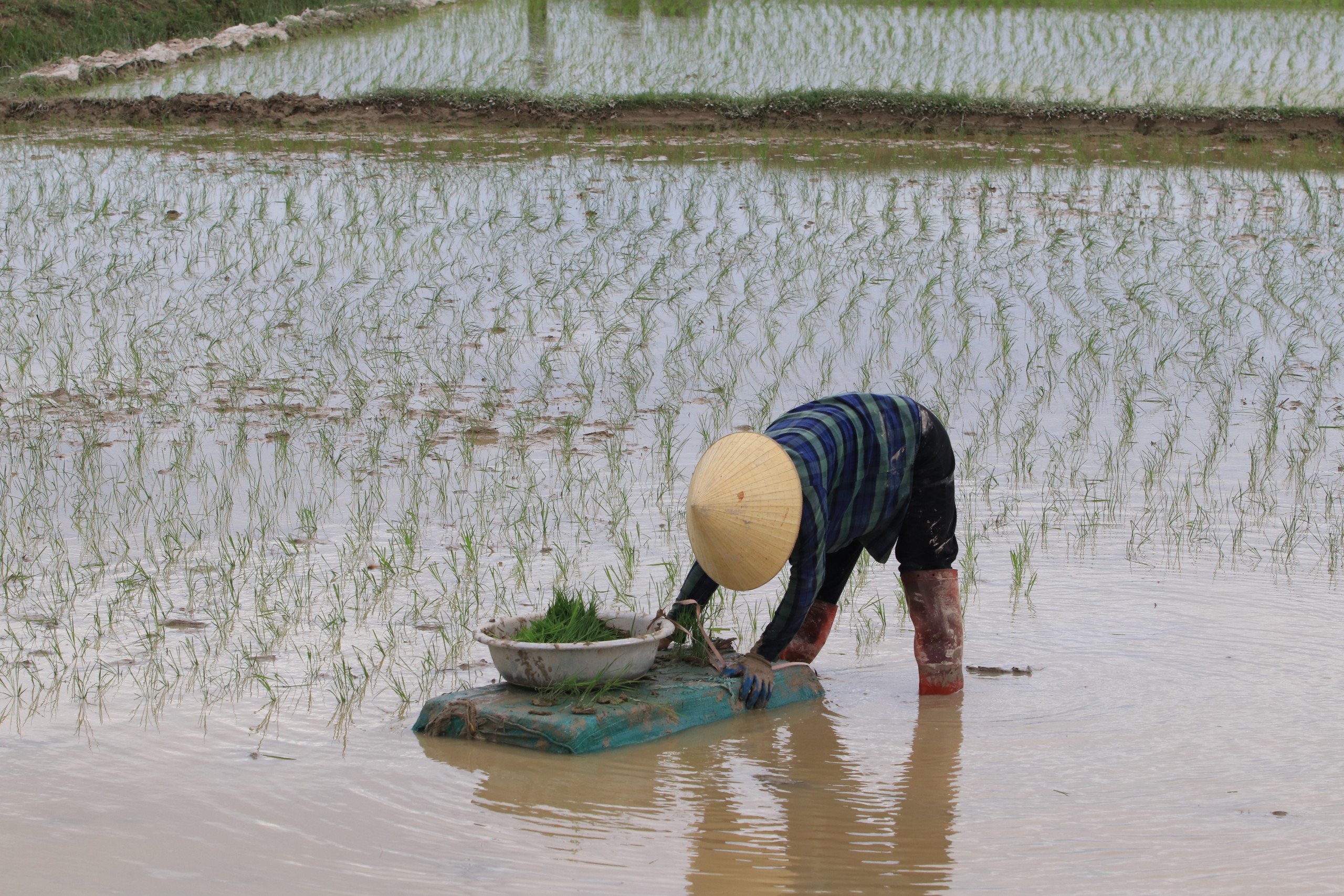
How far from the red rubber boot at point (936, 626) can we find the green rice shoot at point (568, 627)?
71cm

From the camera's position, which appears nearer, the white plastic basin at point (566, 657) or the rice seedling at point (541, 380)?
the white plastic basin at point (566, 657)

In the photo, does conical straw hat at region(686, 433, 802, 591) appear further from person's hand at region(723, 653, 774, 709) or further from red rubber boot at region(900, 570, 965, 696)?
red rubber boot at region(900, 570, 965, 696)

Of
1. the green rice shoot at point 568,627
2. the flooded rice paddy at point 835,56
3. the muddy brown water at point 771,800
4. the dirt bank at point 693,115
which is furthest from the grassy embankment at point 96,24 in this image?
the muddy brown water at point 771,800

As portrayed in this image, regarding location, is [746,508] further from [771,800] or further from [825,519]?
[771,800]

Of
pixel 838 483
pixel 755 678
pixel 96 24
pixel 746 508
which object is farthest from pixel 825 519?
pixel 96 24

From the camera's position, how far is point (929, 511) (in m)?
3.21

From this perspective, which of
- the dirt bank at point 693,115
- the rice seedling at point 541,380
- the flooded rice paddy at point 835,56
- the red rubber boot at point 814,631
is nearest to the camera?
the red rubber boot at point 814,631

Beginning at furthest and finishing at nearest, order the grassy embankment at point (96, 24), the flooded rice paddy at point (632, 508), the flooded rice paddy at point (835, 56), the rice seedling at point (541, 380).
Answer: the grassy embankment at point (96, 24) → the flooded rice paddy at point (835, 56) → the rice seedling at point (541, 380) → the flooded rice paddy at point (632, 508)

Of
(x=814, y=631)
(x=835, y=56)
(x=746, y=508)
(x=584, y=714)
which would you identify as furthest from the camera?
(x=835, y=56)

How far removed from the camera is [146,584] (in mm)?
3721

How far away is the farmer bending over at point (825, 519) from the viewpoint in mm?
2691

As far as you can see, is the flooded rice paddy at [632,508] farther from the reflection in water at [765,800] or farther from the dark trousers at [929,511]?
the dark trousers at [929,511]

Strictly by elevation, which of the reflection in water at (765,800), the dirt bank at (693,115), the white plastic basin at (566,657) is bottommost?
the reflection in water at (765,800)

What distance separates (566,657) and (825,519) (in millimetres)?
600
